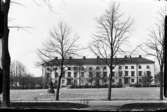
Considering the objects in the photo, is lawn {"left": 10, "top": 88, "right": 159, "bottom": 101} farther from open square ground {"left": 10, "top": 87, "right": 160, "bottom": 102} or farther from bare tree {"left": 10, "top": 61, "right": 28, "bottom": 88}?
bare tree {"left": 10, "top": 61, "right": 28, "bottom": 88}

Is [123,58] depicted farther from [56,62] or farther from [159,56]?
[56,62]

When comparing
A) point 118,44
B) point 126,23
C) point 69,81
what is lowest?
point 69,81

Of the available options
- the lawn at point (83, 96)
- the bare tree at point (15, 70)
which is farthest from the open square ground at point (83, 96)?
the bare tree at point (15, 70)

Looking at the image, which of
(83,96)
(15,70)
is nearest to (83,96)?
(83,96)

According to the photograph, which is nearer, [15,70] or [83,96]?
[15,70]

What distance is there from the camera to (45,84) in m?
64.4

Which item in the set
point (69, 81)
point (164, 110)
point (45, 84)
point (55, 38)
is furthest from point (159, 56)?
point (69, 81)

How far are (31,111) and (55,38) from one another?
22.9 meters

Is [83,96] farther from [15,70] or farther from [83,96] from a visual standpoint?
[15,70]

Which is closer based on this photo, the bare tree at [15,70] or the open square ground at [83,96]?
the bare tree at [15,70]

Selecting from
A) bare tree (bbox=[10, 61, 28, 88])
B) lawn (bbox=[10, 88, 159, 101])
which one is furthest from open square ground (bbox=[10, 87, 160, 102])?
bare tree (bbox=[10, 61, 28, 88])

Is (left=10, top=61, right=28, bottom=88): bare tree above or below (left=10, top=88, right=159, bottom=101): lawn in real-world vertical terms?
above

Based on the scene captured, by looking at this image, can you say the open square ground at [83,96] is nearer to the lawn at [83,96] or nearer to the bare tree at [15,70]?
the lawn at [83,96]

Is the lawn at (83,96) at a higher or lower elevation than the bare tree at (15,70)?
lower
